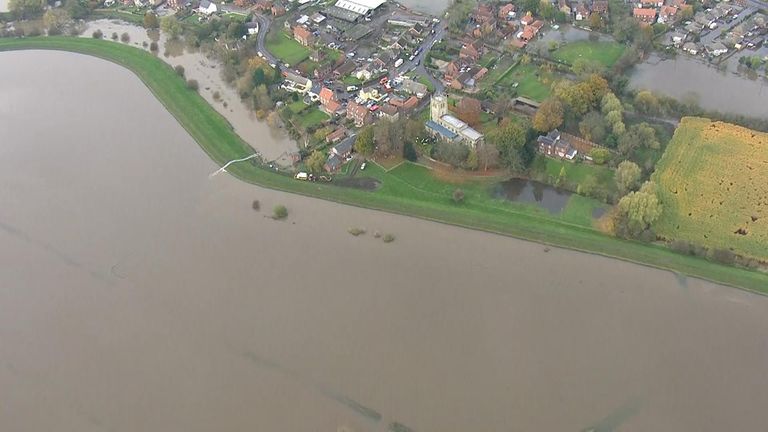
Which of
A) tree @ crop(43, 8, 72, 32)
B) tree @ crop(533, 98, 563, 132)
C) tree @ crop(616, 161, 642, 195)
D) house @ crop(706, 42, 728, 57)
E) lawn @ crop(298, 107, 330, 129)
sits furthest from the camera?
tree @ crop(43, 8, 72, 32)

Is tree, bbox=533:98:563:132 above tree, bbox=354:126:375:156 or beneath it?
above

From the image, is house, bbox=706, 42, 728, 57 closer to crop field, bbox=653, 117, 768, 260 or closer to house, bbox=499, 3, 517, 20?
crop field, bbox=653, 117, 768, 260

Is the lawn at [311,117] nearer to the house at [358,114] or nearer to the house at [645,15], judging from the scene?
the house at [358,114]

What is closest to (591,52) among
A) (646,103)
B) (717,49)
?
(717,49)

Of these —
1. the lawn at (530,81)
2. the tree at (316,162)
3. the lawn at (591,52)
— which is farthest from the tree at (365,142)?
the lawn at (591,52)

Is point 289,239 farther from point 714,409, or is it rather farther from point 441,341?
point 714,409

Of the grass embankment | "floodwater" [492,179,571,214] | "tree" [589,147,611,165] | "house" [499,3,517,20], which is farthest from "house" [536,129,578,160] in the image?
"house" [499,3,517,20]

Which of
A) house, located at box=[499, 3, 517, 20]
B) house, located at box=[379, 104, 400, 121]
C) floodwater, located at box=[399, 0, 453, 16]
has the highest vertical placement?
house, located at box=[499, 3, 517, 20]
